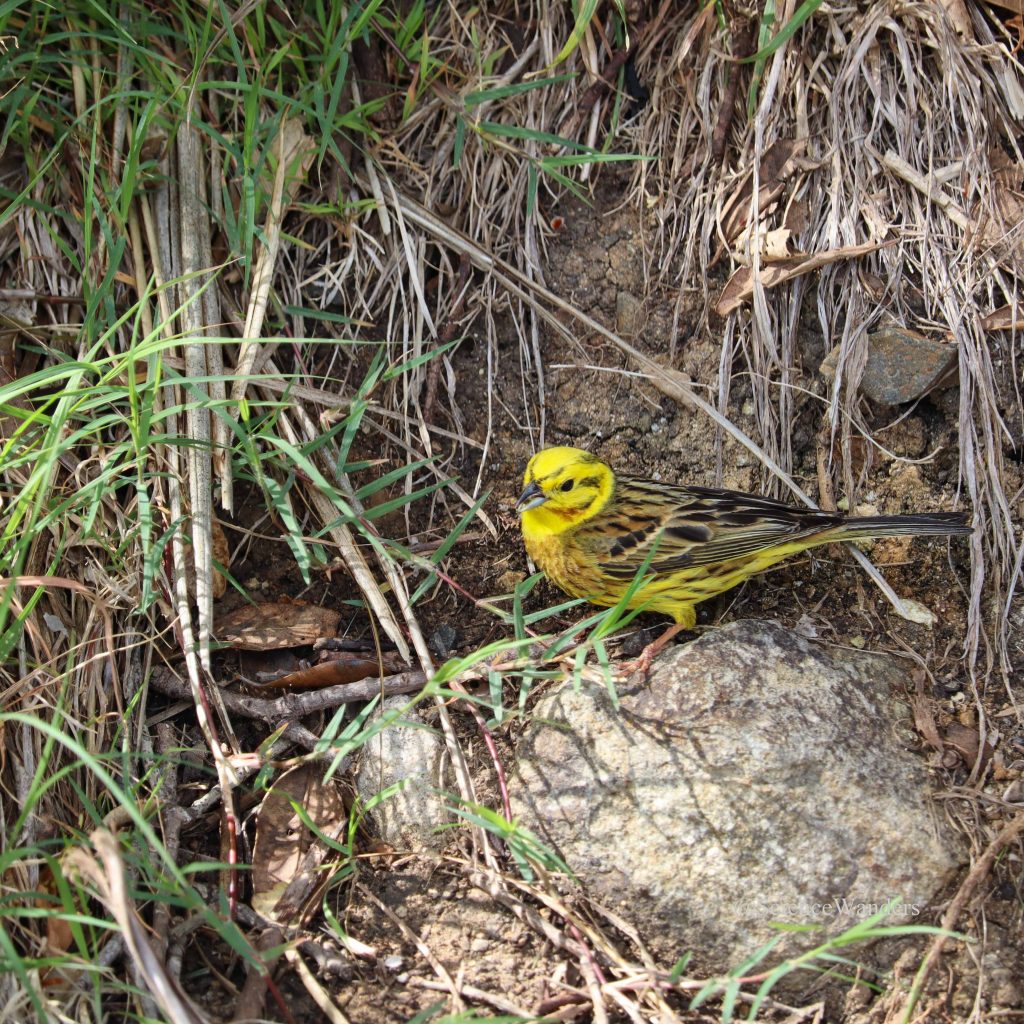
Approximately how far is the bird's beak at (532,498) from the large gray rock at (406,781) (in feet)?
2.46

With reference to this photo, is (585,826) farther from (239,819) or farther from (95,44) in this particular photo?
(95,44)

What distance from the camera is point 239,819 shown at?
3.04 metres

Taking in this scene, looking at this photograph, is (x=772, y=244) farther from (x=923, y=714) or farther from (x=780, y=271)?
(x=923, y=714)

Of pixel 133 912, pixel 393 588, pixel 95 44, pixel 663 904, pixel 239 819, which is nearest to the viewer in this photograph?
pixel 133 912

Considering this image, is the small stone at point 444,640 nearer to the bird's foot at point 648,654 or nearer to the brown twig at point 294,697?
the brown twig at point 294,697

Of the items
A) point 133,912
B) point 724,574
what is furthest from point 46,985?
point 724,574

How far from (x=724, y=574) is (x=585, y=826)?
97 centimetres

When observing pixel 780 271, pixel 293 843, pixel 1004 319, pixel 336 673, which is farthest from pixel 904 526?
pixel 293 843

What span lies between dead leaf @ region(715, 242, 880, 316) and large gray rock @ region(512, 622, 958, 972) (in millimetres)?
1260

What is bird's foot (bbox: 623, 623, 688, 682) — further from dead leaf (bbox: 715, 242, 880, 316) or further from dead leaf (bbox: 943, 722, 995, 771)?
dead leaf (bbox: 715, 242, 880, 316)

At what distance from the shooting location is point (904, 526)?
10.9 ft

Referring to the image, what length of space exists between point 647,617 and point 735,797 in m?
0.94

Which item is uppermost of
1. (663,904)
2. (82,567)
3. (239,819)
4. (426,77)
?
(426,77)

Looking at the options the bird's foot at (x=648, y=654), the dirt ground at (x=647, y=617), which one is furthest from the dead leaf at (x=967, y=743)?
the bird's foot at (x=648, y=654)
